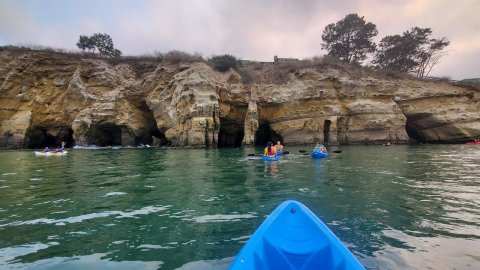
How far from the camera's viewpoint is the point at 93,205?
7.70 metres

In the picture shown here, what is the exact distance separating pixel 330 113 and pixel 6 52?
1738 inches

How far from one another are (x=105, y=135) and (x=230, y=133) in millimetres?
18338

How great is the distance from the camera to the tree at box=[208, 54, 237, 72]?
1672 inches

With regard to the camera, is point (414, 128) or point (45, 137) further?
point (45, 137)

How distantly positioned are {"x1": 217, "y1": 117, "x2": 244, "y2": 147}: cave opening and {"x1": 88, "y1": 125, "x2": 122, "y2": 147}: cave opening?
1483 centimetres

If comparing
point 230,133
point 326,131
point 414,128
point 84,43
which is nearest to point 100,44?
point 84,43

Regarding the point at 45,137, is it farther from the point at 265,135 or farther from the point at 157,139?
the point at 265,135

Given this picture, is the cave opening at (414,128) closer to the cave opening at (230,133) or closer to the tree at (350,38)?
the tree at (350,38)

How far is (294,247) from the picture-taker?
381 cm

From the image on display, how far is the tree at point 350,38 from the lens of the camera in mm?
48531

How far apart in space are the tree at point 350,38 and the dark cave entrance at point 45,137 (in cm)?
4470

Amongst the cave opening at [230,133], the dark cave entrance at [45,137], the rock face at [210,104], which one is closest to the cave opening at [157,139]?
the rock face at [210,104]

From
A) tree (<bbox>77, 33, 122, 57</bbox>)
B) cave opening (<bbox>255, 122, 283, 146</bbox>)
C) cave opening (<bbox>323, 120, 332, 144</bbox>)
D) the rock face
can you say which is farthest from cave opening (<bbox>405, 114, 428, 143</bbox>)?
tree (<bbox>77, 33, 122, 57</bbox>)

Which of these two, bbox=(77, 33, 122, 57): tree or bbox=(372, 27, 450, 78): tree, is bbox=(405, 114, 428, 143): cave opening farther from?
bbox=(77, 33, 122, 57): tree
